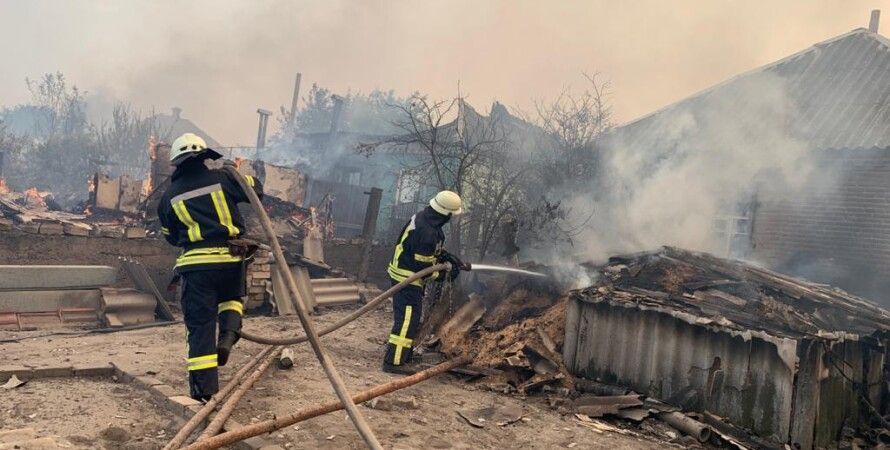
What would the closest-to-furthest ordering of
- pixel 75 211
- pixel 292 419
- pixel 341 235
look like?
1. pixel 292 419
2. pixel 75 211
3. pixel 341 235

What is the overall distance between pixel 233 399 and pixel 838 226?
35.2 ft

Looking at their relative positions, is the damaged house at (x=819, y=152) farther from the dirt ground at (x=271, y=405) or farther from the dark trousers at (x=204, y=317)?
the dark trousers at (x=204, y=317)

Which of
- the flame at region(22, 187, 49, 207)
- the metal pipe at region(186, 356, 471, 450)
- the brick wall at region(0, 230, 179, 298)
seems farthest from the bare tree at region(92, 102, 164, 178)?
the metal pipe at region(186, 356, 471, 450)

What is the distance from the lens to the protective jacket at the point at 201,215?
4180 mm

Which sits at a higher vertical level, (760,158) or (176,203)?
(760,158)

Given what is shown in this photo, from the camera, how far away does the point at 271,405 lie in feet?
14.0

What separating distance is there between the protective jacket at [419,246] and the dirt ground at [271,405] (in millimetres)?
1104

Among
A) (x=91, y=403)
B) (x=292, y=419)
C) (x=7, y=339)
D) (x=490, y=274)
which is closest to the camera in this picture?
(x=292, y=419)

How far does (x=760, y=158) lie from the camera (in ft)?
34.4

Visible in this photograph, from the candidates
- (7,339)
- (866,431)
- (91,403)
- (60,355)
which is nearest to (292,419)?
(91,403)

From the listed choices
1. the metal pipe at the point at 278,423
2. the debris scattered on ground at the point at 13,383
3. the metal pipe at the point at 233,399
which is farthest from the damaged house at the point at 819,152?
the debris scattered on ground at the point at 13,383

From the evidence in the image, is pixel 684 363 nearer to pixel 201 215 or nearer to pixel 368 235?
pixel 201 215

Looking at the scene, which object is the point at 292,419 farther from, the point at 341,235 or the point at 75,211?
the point at 341,235

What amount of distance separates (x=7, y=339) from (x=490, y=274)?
18.3 feet
